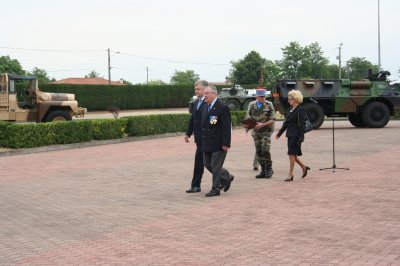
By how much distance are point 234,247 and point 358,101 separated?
1874 cm

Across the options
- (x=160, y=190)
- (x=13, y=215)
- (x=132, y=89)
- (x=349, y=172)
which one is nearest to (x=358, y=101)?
(x=349, y=172)

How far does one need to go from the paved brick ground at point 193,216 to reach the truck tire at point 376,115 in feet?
33.9

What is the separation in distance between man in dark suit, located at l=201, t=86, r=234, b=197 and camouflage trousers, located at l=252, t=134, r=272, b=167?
192 cm

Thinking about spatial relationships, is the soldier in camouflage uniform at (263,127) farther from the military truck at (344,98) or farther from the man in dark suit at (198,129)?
the military truck at (344,98)

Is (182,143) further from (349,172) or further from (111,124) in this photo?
(349,172)

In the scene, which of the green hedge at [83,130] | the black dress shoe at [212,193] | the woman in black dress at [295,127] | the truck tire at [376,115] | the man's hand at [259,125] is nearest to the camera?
the black dress shoe at [212,193]

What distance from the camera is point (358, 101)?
77.4ft

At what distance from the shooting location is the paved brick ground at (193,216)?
5.72 m

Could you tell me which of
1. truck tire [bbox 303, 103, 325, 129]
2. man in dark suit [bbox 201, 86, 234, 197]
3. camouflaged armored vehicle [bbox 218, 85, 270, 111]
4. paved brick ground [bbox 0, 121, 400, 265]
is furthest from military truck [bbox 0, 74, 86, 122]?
camouflaged armored vehicle [bbox 218, 85, 270, 111]

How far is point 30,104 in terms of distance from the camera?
2341 centimetres

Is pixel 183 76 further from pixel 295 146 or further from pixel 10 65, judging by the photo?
pixel 295 146

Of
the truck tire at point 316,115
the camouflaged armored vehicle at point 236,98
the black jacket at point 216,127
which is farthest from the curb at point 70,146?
the camouflaged armored vehicle at point 236,98

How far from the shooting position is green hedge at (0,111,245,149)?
55.6 ft

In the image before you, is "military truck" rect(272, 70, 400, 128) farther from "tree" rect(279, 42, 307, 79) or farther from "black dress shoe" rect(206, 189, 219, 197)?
"tree" rect(279, 42, 307, 79)
